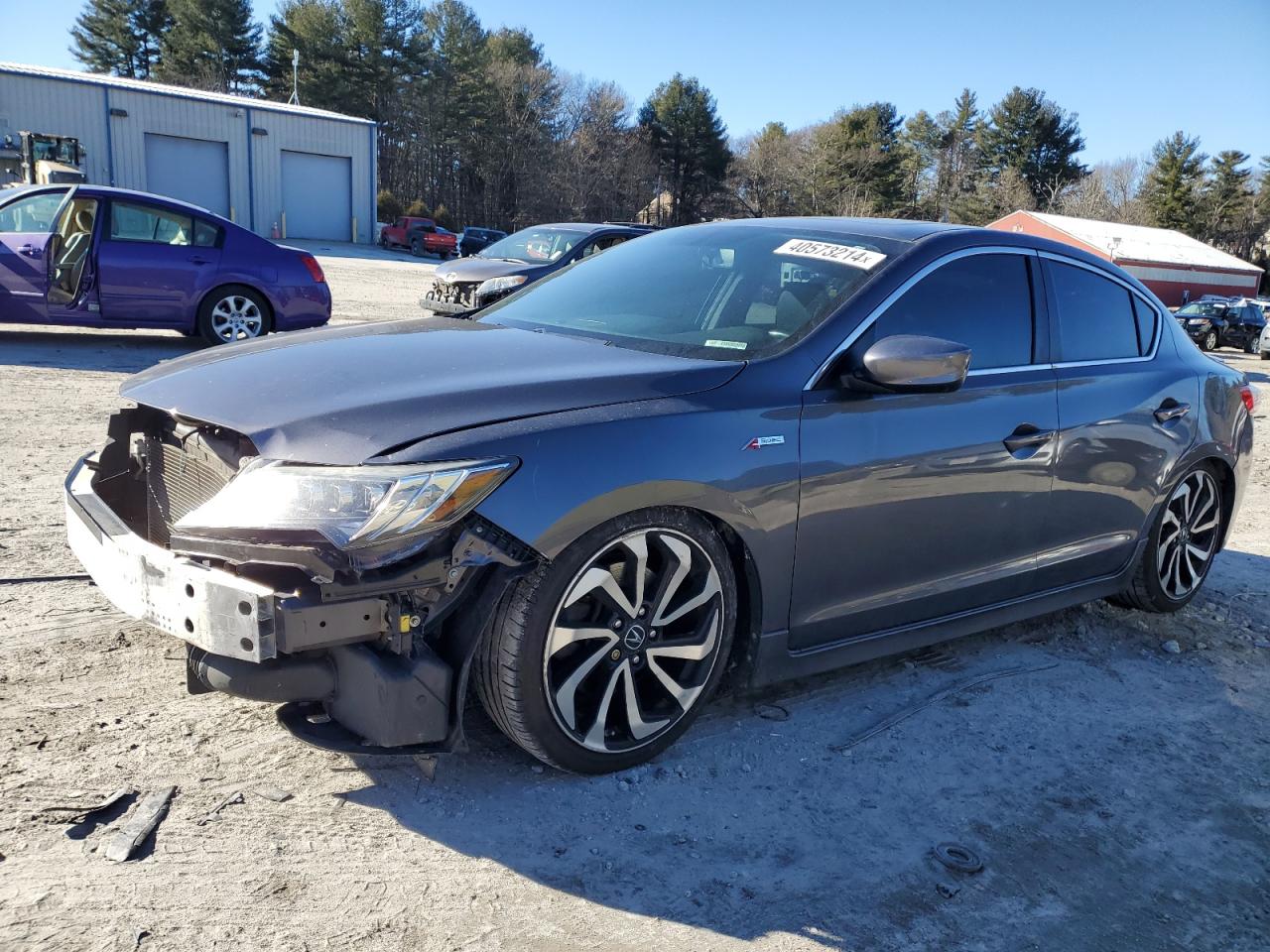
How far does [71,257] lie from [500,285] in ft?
15.6

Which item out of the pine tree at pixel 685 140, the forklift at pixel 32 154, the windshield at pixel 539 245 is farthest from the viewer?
the pine tree at pixel 685 140

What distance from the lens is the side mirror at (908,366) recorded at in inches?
129

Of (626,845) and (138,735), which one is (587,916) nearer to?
(626,845)

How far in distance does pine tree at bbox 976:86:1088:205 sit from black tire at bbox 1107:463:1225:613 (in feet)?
252

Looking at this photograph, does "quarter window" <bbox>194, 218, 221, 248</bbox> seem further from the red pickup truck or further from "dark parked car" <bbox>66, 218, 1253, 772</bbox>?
the red pickup truck

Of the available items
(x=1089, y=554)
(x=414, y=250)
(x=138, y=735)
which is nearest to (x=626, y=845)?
(x=138, y=735)

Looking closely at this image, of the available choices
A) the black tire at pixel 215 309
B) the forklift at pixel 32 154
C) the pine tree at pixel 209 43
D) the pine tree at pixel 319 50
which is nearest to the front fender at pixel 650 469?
the black tire at pixel 215 309

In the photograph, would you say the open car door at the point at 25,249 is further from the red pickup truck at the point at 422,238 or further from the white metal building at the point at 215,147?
the red pickup truck at the point at 422,238

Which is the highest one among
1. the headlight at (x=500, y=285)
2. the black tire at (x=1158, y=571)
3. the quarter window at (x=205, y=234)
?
the quarter window at (x=205, y=234)

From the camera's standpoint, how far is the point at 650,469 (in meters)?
2.91

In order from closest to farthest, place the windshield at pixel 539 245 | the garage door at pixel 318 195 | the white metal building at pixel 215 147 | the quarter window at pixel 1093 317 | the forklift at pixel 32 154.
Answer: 1. the quarter window at pixel 1093 317
2. the windshield at pixel 539 245
3. the forklift at pixel 32 154
4. the white metal building at pixel 215 147
5. the garage door at pixel 318 195

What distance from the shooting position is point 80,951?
2238 millimetres

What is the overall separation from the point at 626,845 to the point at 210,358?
204 cm

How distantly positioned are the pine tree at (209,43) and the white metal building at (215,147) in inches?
789
